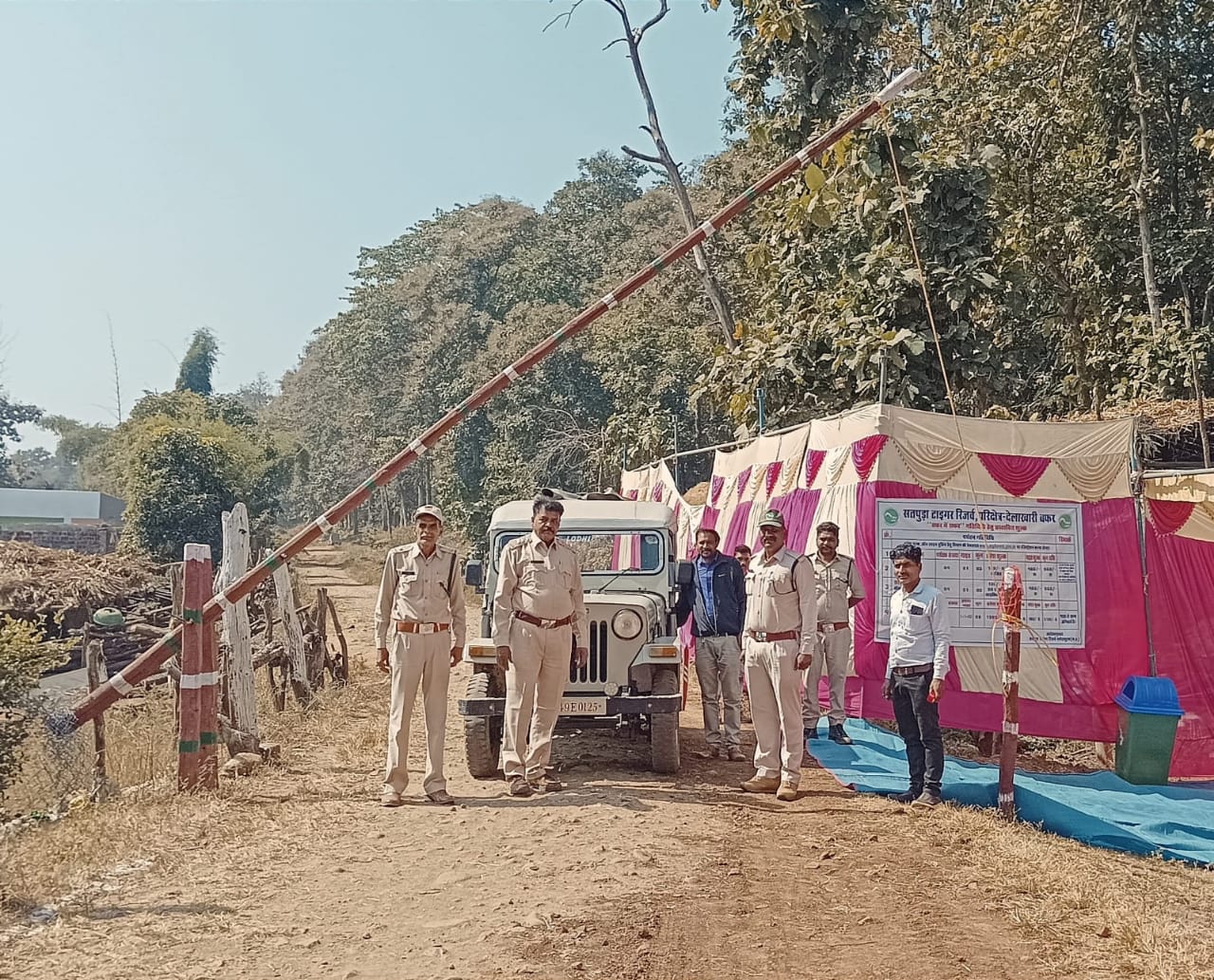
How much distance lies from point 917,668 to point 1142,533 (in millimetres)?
3431

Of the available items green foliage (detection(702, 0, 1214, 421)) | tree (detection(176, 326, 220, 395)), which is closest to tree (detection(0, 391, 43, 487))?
tree (detection(176, 326, 220, 395))

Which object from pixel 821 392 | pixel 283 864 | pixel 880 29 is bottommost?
pixel 283 864

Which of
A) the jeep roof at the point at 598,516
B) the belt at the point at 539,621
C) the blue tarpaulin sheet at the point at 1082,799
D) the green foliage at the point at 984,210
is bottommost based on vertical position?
the blue tarpaulin sheet at the point at 1082,799

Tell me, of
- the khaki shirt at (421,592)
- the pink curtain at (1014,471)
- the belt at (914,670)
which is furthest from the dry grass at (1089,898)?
the pink curtain at (1014,471)

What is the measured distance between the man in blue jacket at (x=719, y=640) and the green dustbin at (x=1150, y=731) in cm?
311

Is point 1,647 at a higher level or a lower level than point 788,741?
higher

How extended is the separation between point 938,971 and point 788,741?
3361mm

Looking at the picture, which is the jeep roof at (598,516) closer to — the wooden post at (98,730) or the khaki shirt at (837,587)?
the khaki shirt at (837,587)

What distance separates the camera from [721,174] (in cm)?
2341

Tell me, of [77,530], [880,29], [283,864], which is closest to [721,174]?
[880,29]

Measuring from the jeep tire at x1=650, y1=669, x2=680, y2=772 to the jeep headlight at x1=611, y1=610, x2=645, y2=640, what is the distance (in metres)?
0.32

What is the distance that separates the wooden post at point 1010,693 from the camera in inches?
294

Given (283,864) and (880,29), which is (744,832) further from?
(880,29)

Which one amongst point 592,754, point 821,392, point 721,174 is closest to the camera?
point 592,754
